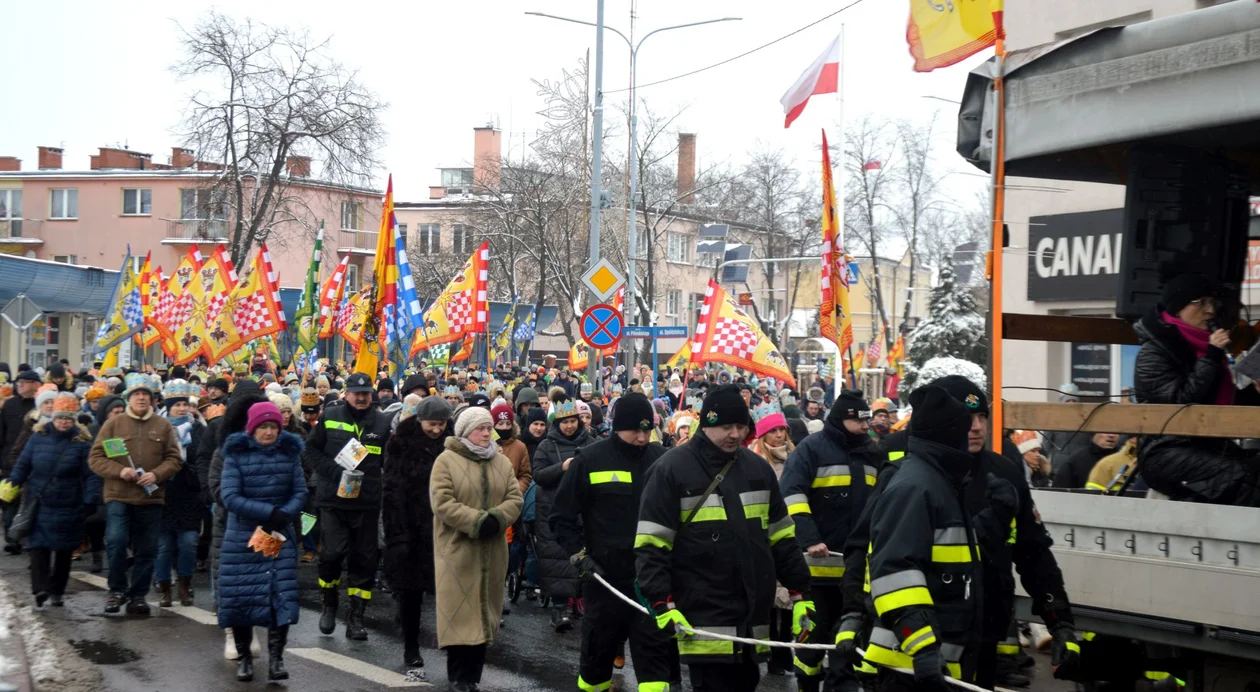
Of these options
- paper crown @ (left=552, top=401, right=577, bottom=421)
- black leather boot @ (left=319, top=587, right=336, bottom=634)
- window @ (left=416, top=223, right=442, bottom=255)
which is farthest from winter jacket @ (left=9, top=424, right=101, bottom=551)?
window @ (left=416, top=223, right=442, bottom=255)

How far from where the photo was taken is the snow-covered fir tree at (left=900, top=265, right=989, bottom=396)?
137ft

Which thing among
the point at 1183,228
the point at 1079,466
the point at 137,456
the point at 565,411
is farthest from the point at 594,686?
the point at 137,456

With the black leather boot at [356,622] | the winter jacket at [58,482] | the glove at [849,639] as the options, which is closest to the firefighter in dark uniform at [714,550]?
the glove at [849,639]

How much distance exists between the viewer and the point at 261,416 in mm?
8805

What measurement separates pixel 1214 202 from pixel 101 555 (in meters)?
12.0

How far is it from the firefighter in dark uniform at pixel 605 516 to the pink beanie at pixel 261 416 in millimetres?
2262

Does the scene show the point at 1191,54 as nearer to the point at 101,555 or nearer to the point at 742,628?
the point at 742,628

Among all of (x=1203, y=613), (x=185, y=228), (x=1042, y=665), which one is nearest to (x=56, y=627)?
(x=1042, y=665)

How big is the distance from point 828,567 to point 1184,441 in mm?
2837

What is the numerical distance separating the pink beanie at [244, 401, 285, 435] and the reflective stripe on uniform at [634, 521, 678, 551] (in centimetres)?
367

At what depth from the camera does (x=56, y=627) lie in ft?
34.5

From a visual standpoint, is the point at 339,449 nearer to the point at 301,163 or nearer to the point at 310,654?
the point at 310,654

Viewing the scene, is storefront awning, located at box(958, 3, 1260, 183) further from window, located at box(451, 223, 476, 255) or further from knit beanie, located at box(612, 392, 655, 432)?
window, located at box(451, 223, 476, 255)

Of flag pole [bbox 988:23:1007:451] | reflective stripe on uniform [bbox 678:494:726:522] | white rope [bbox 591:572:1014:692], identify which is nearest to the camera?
white rope [bbox 591:572:1014:692]
